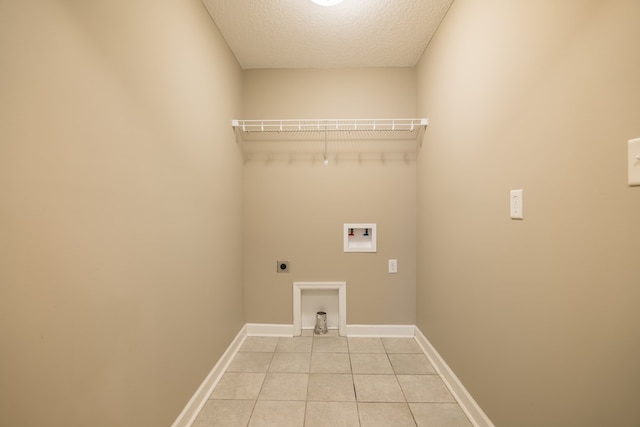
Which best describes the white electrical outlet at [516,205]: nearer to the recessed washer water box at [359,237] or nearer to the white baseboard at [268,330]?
the recessed washer water box at [359,237]

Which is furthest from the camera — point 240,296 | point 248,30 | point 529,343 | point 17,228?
point 240,296

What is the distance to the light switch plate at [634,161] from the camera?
0.69 m

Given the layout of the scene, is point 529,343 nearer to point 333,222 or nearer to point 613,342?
point 613,342

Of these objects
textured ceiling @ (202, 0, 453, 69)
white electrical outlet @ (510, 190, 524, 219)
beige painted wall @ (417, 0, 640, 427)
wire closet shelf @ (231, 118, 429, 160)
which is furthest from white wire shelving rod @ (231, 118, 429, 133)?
white electrical outlet @ (510, 190, 524, 219)

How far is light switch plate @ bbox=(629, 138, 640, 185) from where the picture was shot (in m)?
0.69

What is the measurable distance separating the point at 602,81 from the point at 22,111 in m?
1.57

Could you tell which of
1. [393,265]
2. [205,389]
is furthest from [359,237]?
[205,389]

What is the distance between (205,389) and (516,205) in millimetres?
1998

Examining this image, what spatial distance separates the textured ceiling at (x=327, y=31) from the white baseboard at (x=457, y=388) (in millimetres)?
2375

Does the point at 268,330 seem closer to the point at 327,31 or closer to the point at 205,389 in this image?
the point at 205,389

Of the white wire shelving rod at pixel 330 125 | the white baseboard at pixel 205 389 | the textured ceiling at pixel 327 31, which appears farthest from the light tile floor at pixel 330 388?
the textured ceiling at pixel 327 31

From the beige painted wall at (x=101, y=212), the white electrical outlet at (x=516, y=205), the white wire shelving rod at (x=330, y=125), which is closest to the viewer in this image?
the beige painted wall at (x=101, y=212)

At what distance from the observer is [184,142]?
150 cm

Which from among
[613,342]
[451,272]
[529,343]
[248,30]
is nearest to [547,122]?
[613,342]
